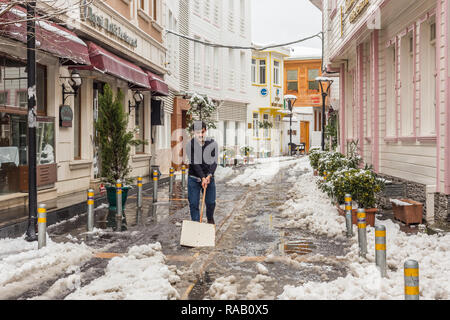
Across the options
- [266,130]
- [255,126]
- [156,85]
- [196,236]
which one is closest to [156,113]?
[156,85]

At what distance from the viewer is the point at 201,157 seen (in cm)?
834

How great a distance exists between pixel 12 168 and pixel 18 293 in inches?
232

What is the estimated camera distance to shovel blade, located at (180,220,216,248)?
759cm

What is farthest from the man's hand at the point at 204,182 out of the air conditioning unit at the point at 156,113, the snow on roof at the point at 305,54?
the snow on roof at the point at 305,54

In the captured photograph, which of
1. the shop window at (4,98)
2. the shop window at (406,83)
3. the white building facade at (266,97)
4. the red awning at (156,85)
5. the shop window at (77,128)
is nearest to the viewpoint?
the shop window at (4,98)

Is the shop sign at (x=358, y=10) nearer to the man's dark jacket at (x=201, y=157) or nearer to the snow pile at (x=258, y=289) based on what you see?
the man's dark jacket at (x=201, y=157)

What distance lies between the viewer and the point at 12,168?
34.9 ft

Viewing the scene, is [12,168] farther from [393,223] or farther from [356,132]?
[356,132]

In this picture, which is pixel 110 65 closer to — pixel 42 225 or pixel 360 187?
pixel 42 225

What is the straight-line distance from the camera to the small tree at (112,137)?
11430 millimetres

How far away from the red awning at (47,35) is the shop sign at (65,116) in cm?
141

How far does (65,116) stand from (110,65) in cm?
194

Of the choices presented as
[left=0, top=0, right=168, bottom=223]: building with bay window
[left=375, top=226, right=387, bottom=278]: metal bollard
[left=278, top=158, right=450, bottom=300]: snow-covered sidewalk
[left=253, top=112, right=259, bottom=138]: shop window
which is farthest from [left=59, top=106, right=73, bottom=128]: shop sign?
[left=253, top=112, right=259, bottom=138]: shop window

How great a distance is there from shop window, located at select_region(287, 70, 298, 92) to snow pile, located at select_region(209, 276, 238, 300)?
4716 centimetres
